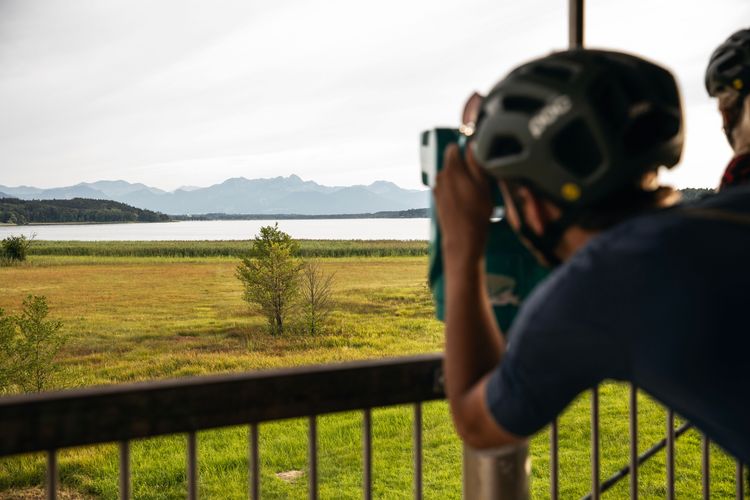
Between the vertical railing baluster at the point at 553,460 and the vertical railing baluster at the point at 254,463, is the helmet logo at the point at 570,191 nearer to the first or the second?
the vertical railing baluster at the point at 254,463

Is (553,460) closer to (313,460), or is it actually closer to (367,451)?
(367,451)

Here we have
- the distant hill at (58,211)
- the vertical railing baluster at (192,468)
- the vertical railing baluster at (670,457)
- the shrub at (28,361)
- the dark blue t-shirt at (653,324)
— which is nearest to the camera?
the dark blue t-shirt at (653,324)

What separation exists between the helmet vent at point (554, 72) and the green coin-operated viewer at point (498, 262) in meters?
0.17

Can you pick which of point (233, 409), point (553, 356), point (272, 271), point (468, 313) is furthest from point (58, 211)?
point (553, 356)

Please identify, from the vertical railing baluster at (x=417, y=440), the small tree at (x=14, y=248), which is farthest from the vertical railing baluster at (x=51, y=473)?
the small tree at (x=14, y=248)

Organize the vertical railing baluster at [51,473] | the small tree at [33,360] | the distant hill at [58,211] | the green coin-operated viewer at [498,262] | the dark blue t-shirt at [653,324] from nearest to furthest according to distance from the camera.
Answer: the dark blue t-shirt at [653,324] → the green coin-operated viewer at [498,262] → the vertical railing baluster at [51,473] → the small tree at [33,360] → the distant hill at [58,211]

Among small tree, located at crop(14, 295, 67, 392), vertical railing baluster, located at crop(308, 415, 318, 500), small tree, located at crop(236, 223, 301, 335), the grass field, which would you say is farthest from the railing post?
small tree, located at crop(236, 223, 301, 335)

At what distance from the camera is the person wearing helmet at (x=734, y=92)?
1.57 m

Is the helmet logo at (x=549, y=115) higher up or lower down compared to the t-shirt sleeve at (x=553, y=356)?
higher up

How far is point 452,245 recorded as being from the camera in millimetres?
819

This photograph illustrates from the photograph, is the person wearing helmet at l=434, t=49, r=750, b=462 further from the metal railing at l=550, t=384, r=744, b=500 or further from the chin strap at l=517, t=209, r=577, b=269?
the metal railing at l=550, t=384, r=744, b=500

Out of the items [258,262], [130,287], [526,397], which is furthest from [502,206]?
[130,287]

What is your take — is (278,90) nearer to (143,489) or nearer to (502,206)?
(143,489)

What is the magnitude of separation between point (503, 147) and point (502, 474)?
58 centimetres
